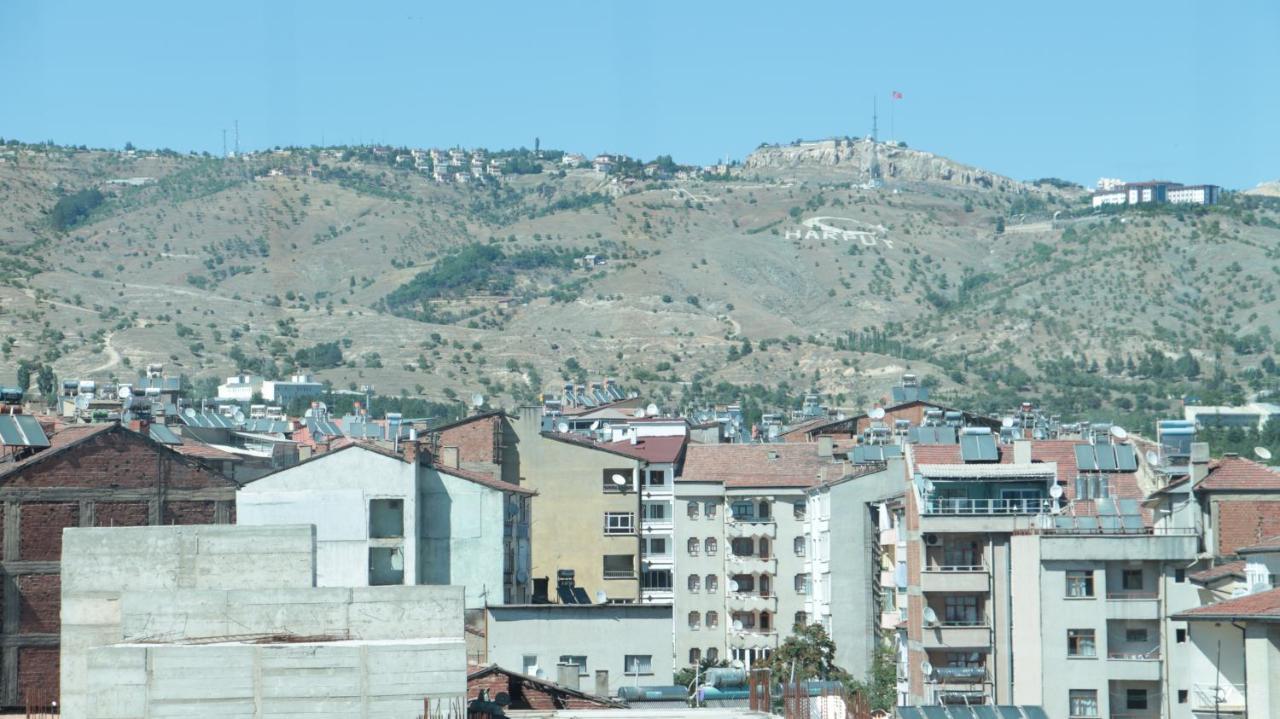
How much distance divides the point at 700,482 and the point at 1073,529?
3923cm

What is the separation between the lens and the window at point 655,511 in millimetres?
105875

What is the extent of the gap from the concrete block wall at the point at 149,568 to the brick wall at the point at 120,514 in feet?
66.1

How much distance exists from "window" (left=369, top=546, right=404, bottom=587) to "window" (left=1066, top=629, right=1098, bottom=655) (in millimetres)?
20723

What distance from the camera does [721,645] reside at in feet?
335

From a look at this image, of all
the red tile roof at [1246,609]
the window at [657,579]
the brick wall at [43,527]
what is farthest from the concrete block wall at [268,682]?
the window at [657,579]

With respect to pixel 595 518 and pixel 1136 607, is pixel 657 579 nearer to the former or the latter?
pixel 595 518

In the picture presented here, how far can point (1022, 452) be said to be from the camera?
255 feet

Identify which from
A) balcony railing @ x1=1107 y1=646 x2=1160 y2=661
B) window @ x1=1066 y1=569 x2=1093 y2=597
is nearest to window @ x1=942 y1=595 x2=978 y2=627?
window @ x1=1066 y1=569 x2=1093 y2=597

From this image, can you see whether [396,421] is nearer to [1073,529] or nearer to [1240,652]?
[1073,529]

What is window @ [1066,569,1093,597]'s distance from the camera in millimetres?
65438

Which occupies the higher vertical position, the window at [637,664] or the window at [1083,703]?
the window at [637,664]

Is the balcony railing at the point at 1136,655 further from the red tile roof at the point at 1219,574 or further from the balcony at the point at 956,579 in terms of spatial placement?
the balcony at the point at 956,579

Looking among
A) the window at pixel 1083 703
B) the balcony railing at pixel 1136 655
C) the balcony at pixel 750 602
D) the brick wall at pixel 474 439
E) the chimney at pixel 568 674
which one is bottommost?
the window at pixel 1083 703

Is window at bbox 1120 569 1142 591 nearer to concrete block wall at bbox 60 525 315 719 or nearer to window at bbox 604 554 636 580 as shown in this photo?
concrete block wall at bbox 60 525 315 719
